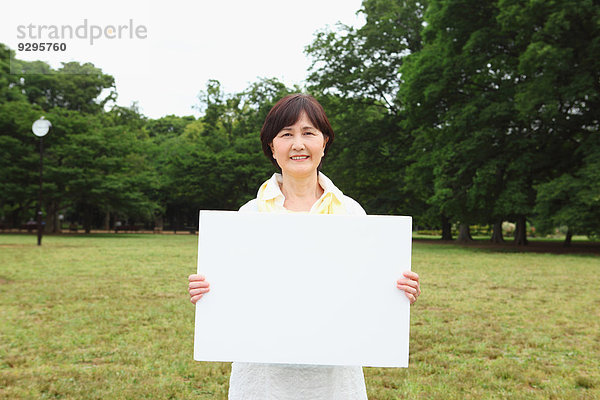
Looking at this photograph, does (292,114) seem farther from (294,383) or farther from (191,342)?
(191,342)

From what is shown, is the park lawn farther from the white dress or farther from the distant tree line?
the distant tree line

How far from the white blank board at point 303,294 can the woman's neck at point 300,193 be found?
32 centimetres

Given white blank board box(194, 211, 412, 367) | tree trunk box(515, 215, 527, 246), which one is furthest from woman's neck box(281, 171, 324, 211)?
tree trunk box(515, 215, 527, 246)

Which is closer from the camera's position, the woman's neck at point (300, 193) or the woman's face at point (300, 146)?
the woman's face at point (300, 146)

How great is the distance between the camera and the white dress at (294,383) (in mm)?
1827

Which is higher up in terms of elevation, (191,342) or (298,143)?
(298,143)

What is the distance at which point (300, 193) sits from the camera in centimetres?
205

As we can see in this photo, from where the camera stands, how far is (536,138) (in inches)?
813

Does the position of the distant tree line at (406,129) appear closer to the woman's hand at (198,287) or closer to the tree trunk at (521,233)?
the tree trunk at (521,233)

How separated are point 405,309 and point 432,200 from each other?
20.6m

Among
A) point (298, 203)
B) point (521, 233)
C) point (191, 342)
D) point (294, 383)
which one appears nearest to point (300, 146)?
point (298, 203)

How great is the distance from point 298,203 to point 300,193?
5 cm

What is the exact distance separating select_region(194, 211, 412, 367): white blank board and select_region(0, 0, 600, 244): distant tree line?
17.5 metres

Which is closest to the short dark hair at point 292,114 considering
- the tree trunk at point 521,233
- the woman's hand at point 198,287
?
the woman's hand at point 198,287
